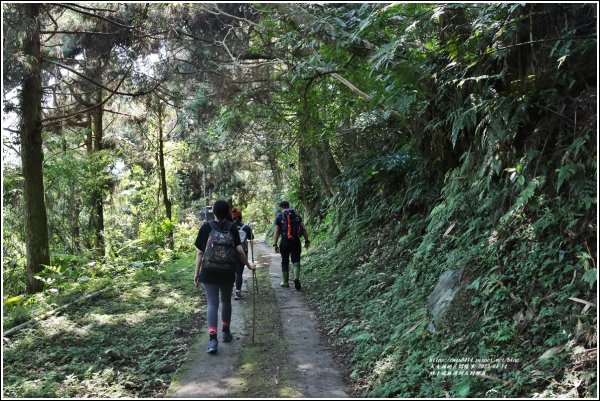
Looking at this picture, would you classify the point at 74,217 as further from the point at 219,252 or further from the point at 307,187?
the point at 219,252

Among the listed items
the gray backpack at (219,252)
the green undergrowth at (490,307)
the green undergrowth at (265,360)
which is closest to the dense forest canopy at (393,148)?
the green undergrowth at (490,307)

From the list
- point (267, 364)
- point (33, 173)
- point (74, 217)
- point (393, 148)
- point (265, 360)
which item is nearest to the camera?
point (267, 364)

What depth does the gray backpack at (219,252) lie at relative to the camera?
6.01m

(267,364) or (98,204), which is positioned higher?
(98,204)

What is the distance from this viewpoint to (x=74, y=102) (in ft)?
44.3

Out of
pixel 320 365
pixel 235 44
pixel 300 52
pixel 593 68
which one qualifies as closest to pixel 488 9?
pixel 593 68

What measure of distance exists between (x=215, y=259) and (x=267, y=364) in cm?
152

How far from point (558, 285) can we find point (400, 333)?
2.00m

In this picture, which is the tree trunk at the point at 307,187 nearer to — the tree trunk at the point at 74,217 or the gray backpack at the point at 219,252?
the tree trunk at the point at 74,217

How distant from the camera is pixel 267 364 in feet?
18.2

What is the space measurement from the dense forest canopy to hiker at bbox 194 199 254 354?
1900 millimetres

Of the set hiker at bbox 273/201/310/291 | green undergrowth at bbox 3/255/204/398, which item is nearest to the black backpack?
hiker at bbox 273/201/310/291

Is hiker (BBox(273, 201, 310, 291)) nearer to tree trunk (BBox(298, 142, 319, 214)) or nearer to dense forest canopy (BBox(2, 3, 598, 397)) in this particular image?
dense forest canopy (BBox(2, 3, 598, 397))

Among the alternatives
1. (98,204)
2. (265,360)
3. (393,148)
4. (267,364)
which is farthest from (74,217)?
(267,364)
